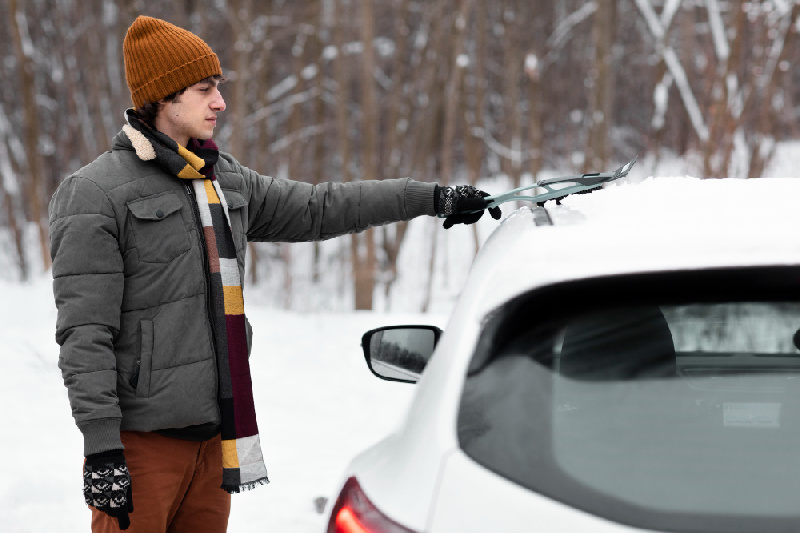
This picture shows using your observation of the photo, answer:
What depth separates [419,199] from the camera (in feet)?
9.45

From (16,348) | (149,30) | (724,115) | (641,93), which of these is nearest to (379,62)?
(641,93)

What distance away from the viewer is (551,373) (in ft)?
3.97

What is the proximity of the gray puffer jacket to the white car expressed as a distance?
962 mm

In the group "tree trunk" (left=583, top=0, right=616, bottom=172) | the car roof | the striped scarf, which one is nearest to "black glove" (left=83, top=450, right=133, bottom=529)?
the striped scarf

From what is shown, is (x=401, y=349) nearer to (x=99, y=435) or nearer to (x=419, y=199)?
(x=99, y=435)

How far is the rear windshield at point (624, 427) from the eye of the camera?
107 cm

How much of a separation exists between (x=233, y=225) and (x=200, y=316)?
328mm

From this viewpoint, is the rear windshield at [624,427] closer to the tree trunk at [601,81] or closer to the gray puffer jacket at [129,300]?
the gray puffer jacket at [129,300]

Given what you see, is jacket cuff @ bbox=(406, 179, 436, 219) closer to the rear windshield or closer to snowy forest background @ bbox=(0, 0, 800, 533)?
snowy forest background @ bbox=(0, 0, 800, 533)

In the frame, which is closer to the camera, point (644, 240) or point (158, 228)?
point (644, 240)

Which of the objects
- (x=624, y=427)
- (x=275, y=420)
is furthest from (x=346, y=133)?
(x=624, y=427)

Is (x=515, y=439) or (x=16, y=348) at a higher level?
(x=515, y=439)

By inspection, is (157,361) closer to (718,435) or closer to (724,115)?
(718,435)

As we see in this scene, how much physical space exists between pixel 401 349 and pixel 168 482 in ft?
2.59
